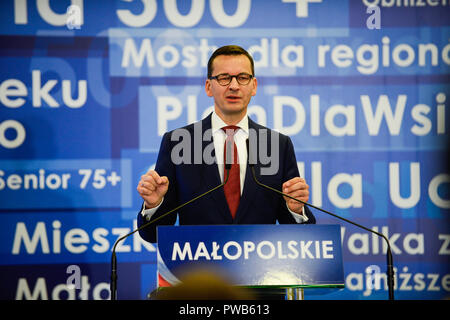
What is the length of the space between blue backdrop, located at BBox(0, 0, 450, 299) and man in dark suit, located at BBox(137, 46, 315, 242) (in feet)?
1.92

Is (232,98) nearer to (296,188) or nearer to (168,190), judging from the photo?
(168,190)

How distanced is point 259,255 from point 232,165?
925 mm

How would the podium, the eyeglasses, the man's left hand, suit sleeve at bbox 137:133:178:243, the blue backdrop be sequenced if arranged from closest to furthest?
the podium < the man's left hand < suit sleeve at bbox 137:133:178:243 < the eyeglasses < the blue backdrop

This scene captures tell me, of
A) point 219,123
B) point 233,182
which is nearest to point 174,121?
point 219,123

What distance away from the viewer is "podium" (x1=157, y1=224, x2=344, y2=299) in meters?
1.45

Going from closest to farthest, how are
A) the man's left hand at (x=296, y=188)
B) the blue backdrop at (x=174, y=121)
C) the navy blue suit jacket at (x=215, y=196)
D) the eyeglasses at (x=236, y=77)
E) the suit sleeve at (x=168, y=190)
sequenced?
the man's left hand at (x=296, y=188), the suit sleeve at (x=168, y=190), the navy blue suit jacket at (x=215, y=196), the eyeglasses at (x=236, y=77), the blue backdrop at (x=174, y=121)

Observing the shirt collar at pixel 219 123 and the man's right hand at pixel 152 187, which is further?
the shirt collar at pixel 219 123

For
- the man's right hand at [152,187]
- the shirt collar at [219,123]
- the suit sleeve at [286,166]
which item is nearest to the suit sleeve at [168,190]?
the man's right hand at [152,187]

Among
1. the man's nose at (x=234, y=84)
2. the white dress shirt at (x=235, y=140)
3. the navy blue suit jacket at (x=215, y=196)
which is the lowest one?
the navy blue suit jacket at (x=215, y=196)

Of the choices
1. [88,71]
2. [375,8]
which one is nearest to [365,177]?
[375,8]

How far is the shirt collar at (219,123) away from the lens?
7.90 ft

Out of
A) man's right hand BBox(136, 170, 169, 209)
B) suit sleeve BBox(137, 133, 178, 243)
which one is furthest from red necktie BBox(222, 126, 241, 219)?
man's right hand BBox(136, 170, 169, 209)

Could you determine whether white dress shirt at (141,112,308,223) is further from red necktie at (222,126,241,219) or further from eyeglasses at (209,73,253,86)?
eyeglasses at (209,73,253,86)

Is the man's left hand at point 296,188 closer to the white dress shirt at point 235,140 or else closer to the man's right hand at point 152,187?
the man's right hand at point 152,187
